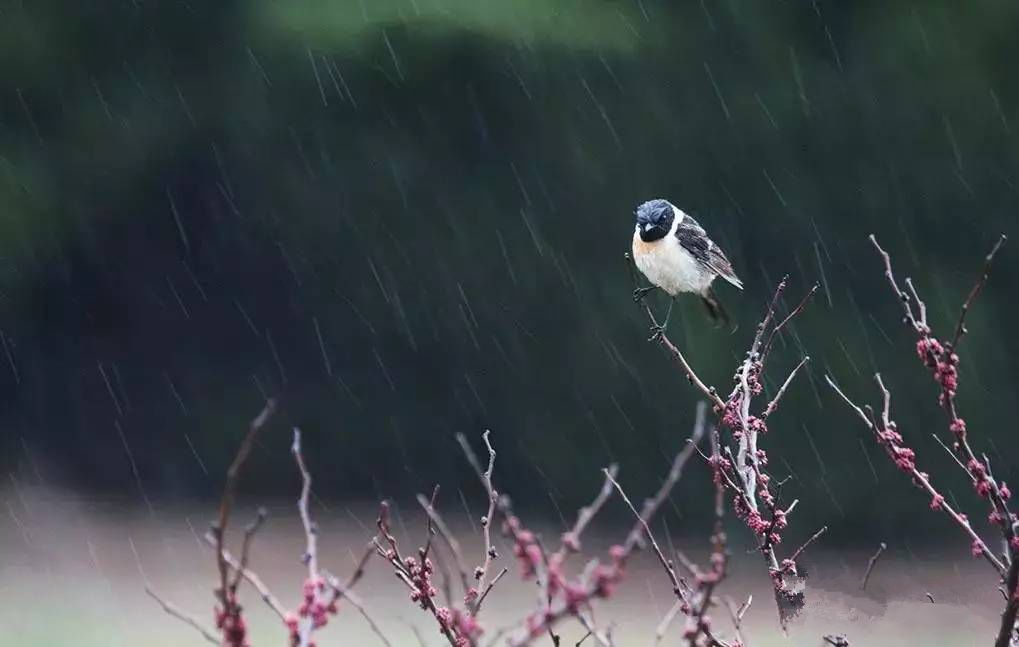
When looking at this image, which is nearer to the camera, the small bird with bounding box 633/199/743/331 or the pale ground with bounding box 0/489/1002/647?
the small bird with bounding box 633/199/743/331

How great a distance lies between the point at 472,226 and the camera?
9789 mm

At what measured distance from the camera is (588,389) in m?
9.73

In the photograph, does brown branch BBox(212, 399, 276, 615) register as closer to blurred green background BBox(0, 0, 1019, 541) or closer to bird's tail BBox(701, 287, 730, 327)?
bird's tail BBox(701, 287, 730, 327)

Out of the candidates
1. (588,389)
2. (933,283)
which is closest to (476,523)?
(588,389)

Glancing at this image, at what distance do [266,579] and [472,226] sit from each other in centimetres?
282

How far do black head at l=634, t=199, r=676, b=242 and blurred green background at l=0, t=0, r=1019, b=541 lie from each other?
4030 mm

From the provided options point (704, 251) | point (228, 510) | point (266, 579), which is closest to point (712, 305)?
point (704, 251)

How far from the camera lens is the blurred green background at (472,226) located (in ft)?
30.0

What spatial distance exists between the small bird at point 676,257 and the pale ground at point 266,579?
2617 mm

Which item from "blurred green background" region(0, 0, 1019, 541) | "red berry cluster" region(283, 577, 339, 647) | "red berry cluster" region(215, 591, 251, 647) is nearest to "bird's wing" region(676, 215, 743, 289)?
"red berry cluster" region(283, 577, 339, 647)

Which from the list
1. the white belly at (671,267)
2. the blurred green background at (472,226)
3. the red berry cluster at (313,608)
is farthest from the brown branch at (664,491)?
the blurred green background at (472,226)

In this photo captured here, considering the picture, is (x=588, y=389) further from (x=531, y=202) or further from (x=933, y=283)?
(x=933, y=283)

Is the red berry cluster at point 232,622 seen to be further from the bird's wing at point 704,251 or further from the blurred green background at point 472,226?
the blurred green background at point 472,226

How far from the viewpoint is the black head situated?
457 cm
